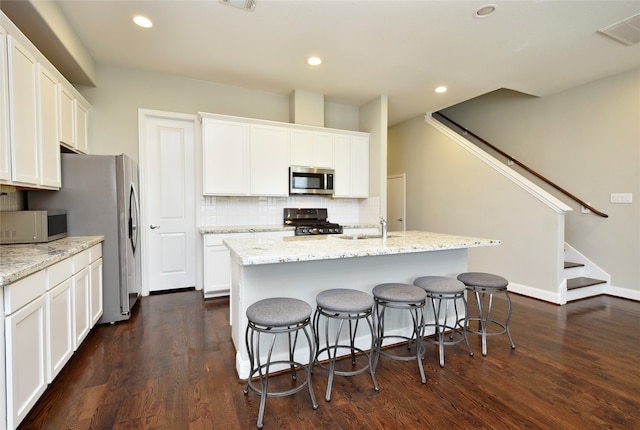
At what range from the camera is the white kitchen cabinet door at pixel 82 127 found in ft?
10.4

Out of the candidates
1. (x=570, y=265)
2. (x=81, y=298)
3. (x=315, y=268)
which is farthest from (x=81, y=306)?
(x=570, y=265)

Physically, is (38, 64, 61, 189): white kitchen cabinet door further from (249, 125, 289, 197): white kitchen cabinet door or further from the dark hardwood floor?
(249, 125, 289, 197): white kitchen cabinet door

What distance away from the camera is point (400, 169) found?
240 inches

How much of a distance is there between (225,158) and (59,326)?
2.55 metres

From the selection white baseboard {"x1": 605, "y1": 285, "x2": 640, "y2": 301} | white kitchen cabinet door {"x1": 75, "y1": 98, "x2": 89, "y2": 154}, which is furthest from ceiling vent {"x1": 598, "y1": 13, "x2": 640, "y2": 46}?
white kitchen cabinet door {"x1": 75, "y1": 98, "x2": 89, "y2": 154}

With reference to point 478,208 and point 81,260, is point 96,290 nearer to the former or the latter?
point 81,260

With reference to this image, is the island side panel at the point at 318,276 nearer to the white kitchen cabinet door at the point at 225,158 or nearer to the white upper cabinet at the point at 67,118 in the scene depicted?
the white kitchen cabinet door at the point at 225,158

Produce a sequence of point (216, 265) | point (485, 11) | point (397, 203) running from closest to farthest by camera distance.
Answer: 1. point (485, 11)
2. point (216, 265)
3. point (397, 203)

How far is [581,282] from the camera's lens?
4016 mm

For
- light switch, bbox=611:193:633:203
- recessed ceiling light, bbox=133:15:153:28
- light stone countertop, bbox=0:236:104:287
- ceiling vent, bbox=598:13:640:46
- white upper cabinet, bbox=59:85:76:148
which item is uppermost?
recessed ceiling light, bbox=133:15:153:28

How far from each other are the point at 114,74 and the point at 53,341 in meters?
3.25

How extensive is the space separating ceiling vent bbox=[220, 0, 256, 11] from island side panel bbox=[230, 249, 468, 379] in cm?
211

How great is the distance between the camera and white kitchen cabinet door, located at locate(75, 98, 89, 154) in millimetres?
3171

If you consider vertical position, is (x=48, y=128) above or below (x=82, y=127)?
below
